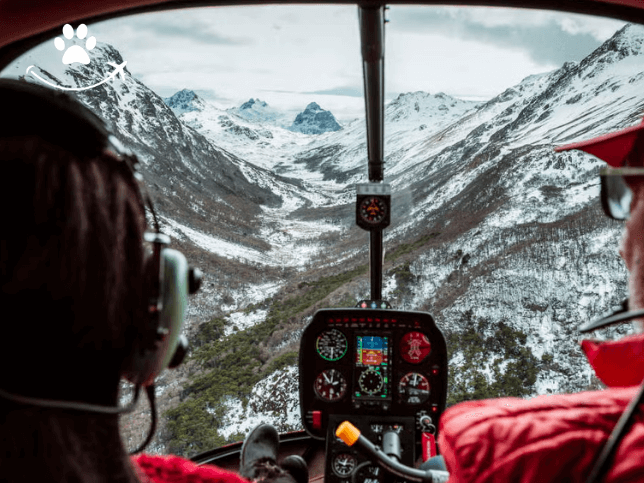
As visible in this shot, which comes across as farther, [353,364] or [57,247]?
[353,364]

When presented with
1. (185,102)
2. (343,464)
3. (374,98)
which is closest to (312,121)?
(185,102)

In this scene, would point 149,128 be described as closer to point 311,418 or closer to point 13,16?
point 13,16

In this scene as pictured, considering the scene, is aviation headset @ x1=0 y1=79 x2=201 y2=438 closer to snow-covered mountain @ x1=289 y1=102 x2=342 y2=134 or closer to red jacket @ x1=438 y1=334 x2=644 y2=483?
red jacket @ x1=438 y1=334 x2=644 y2=483

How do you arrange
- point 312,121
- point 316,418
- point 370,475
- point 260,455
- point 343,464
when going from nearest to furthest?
1. point 260,455
2. point 370,475
3. point 343,464
4. point 316,418
5. point 312,121

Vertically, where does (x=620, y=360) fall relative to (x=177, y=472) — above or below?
above

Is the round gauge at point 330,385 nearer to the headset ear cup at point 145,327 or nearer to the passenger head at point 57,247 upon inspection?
the headset ear cup at point 145,327

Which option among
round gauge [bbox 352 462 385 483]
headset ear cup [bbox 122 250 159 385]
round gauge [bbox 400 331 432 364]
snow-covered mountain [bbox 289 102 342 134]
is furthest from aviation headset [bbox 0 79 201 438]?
snow-covered mountain [bbox 289 102 342 134]

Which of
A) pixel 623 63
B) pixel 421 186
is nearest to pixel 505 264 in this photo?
pixel 421 186

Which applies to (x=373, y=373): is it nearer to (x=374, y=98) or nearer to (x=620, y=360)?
(x=374, y=98)
